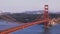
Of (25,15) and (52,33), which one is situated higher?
(25,15)

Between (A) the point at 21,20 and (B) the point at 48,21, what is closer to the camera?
(A) the point at 21,20

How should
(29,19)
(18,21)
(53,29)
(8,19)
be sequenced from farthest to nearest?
(53,29) < (29,19) < (18,21) < (8,19)

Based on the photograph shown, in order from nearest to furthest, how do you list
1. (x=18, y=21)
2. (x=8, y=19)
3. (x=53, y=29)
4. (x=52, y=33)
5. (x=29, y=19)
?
(x=8, y=19) → (x=18, y=21) → (x=29, y=19) → (x=52, y=33) → (x=53, y=29)

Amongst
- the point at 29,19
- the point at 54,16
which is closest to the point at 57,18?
the point at 54,16

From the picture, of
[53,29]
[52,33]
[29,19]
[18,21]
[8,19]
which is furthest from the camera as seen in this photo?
[53,29]

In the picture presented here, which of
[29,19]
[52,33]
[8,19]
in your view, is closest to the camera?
[8,19]

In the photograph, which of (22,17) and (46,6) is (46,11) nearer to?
(46,6)

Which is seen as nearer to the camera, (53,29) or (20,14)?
(20,14)

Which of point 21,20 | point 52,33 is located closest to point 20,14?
point 21,20

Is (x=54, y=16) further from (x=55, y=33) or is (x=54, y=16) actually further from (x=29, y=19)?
(x=55, y=33)
